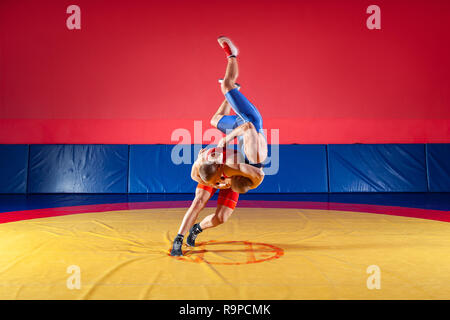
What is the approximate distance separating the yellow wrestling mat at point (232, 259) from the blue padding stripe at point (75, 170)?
3.59 metres

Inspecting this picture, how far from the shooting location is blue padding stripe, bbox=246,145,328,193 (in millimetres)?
8578

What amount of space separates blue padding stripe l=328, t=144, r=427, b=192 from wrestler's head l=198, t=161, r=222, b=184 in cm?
624

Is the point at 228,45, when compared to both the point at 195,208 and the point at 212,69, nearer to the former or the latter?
the point at 195,208

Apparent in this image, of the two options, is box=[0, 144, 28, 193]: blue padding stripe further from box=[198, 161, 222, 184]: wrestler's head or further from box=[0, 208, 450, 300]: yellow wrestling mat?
box=[198, 161, 222, 184]: wrestler's head

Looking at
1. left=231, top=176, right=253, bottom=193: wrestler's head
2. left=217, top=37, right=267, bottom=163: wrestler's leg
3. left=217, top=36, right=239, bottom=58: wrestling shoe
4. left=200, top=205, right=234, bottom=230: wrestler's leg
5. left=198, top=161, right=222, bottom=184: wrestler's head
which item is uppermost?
left=217, top=36, right=239, bottom=58: wrestling shoe

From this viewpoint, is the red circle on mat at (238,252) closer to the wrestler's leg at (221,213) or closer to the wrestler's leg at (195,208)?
the wrestler's leg at (221,213)

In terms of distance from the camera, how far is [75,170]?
27.9 feet

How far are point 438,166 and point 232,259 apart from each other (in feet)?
24.4

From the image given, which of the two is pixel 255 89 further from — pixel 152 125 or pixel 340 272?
pixel 340 272

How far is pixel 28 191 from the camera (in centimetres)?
842

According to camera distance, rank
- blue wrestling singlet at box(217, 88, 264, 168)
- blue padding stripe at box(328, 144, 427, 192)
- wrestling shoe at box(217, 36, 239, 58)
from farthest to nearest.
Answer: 1. blue padding stripe at box(328, 144, 427, 192)
2. wrestling shoe at box(217, 36, 239, 58)
3. blue wrestling singlet at box(217, 88, 264, 168)

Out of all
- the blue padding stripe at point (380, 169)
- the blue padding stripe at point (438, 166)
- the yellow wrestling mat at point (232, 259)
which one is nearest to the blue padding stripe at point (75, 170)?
the yellow wrestling mat at point (232, 259)

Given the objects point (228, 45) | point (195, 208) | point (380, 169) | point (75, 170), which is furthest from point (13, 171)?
point (380, 169)

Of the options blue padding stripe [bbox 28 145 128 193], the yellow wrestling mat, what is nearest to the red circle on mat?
the yellow wrestling mat
